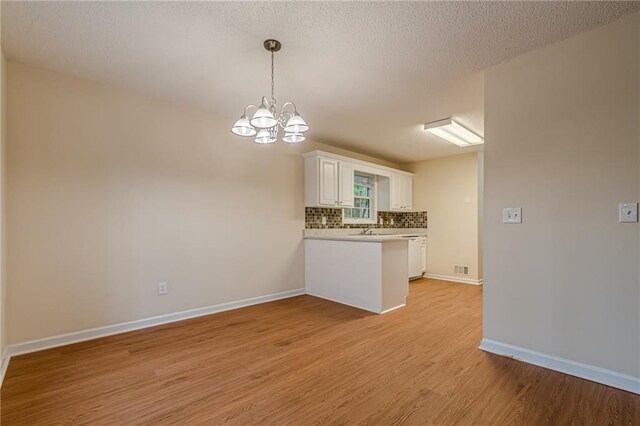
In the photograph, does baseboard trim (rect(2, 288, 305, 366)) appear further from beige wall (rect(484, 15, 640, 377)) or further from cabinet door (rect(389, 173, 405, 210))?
cabinet door (rect(389, 173, 405, 210))

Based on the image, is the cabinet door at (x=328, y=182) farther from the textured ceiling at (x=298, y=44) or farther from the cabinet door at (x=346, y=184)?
the textured ceiling at (x=298, y=44)

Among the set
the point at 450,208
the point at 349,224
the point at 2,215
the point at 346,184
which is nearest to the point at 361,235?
the point at 349,224

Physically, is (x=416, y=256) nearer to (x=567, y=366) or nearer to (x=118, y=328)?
(x=567, y=366)

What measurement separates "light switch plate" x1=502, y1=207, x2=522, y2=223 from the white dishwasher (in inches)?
120

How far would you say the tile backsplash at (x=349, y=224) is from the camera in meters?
4.81

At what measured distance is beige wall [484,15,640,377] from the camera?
77.0 inches

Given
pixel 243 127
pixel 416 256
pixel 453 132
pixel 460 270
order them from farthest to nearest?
1. pixel 416 256
2. pixel 460 270
3. pixel 453 132
4. pixel 243 127

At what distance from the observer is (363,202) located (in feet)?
19.1

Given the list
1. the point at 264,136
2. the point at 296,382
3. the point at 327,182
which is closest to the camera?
the point at 296,382

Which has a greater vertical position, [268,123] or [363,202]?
[268,123]

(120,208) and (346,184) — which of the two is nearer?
(120,208)

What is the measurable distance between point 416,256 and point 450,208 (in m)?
1.14

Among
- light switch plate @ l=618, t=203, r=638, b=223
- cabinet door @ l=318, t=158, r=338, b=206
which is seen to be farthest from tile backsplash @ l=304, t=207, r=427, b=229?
light switch plate @ l=618, t=203, r=638, b=223

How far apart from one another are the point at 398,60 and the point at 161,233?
2.86 metres
